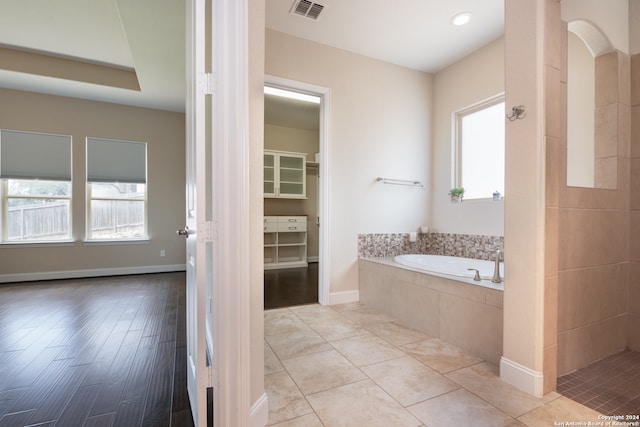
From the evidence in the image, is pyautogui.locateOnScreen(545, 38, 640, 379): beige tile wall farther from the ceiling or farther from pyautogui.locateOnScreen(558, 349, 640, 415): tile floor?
the ceiling

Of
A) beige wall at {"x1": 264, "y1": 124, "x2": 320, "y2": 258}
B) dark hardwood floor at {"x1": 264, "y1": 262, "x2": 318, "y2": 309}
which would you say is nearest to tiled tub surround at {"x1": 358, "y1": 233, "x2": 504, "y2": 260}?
dark hardwood floor at {"x1": 264, "y1": 262, "x2": 318, "y2": 309}

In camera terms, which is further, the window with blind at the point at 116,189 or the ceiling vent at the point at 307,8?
the window with blind at the point at 116,189

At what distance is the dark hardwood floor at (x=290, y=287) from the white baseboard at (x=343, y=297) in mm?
237

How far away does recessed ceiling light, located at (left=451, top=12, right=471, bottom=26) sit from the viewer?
8.30 feet

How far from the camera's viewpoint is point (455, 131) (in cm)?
338

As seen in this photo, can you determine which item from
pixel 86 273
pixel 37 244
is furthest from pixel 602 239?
pixel 37 244

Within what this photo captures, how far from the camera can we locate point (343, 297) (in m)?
3.07

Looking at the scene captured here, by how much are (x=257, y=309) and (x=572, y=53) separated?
2.79 m

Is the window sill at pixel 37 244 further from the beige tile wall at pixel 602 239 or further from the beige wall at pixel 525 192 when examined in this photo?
the beige tile wall at pixel 602 239

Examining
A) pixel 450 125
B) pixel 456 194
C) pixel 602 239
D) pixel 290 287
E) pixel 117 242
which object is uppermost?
pixel 450 125

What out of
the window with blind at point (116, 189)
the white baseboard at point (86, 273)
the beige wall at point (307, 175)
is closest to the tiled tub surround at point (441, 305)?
the beige wall at point (307, 175)

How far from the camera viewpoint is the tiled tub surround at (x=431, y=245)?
2945mm

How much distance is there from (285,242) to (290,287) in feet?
6.32
